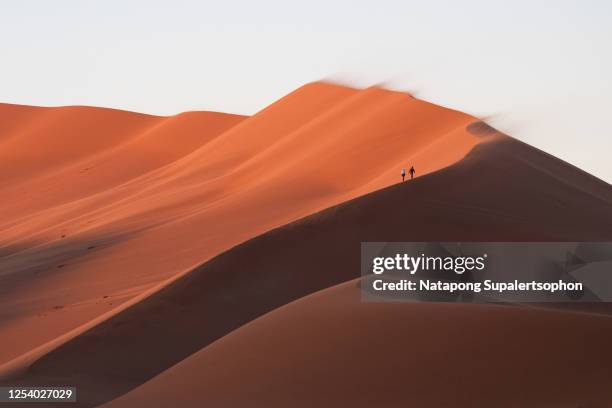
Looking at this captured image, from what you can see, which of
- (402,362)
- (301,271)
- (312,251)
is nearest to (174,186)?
(312,251)

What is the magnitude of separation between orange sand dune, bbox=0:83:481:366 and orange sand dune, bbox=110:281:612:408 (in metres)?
8.81

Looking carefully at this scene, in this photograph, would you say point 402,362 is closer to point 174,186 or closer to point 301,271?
point 301,271

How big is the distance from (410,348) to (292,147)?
3341 cm

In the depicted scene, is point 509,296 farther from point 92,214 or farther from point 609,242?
point 92,214

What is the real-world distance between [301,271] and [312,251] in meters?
0.86

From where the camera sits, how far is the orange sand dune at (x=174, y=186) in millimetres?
30000

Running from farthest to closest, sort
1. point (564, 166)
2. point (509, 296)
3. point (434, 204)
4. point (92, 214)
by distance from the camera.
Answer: point (92, 214)
point (564, 166)
point (434, 204)
point (509, 296)

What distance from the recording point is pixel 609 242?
2812 centimetres

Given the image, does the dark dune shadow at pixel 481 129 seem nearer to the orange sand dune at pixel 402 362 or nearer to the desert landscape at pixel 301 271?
the desert landscape at pixel 301 271

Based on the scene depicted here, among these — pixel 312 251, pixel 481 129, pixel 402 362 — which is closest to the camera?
pixel 402 362

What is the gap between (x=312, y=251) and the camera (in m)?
25.0

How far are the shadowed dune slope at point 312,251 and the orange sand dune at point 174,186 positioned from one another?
2889 mm

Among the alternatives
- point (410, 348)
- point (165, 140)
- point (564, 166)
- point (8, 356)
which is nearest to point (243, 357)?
point (410, 348)

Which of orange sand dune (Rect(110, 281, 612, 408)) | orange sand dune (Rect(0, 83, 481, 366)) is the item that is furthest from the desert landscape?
orange sand dune (Rect(0, 83, 481, 366))
